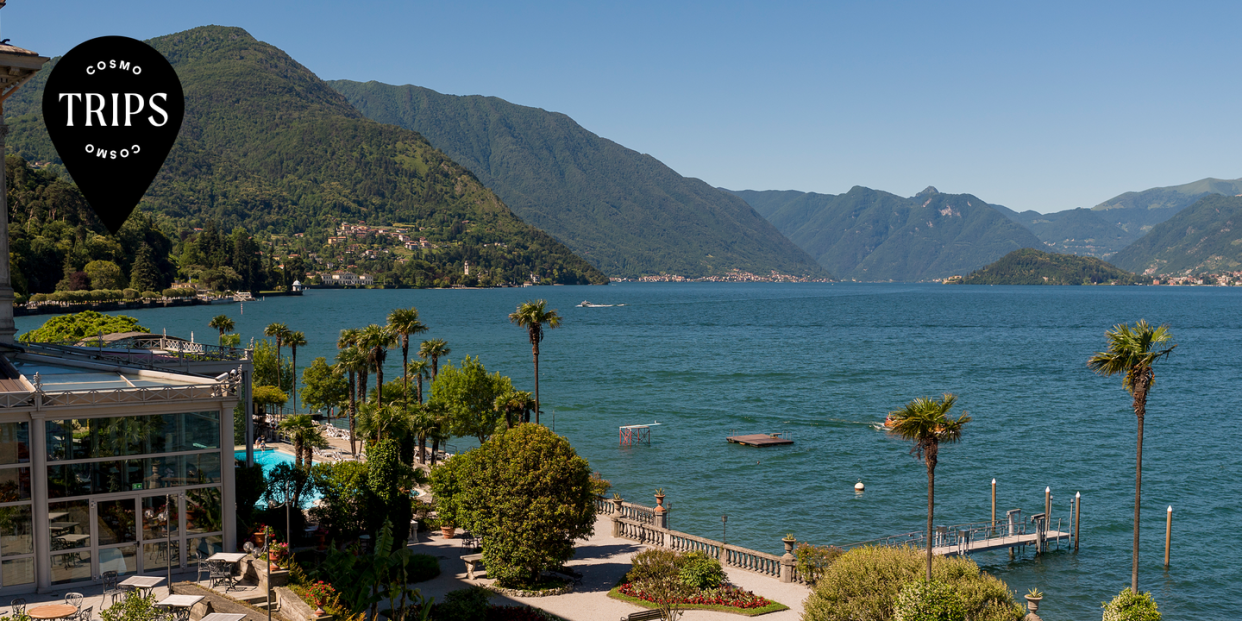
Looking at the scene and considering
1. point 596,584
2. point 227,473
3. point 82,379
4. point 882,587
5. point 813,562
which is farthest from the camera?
point 813,562

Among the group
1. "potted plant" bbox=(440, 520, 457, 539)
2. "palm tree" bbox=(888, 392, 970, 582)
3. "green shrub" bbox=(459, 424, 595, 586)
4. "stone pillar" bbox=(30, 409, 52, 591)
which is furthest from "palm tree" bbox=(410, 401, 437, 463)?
"palm tree" bbox=(888, 392, 970, 582)

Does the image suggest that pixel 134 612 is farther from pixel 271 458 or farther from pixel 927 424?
pixel 271 458

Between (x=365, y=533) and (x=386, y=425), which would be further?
(x=386, y=425)

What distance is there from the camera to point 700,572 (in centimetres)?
2795

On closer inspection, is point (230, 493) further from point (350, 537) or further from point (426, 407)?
point (426, 407)

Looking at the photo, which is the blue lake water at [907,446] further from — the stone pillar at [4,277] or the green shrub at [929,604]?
the stone pillar at [4,277]

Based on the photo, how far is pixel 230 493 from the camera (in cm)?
2020

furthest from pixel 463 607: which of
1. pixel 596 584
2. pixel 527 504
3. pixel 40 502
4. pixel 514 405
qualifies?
pixel 514 405

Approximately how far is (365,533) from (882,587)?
16.3m

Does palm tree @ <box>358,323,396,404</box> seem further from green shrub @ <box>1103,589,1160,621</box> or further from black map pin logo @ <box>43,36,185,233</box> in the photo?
black map pin logo @ <box>43,36,185,233</box>

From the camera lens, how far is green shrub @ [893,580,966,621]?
20.5 m

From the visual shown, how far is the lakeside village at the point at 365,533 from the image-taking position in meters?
18.4

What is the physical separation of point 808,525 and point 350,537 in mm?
24965

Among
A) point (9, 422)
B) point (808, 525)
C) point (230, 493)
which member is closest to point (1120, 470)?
point (808, 525)
